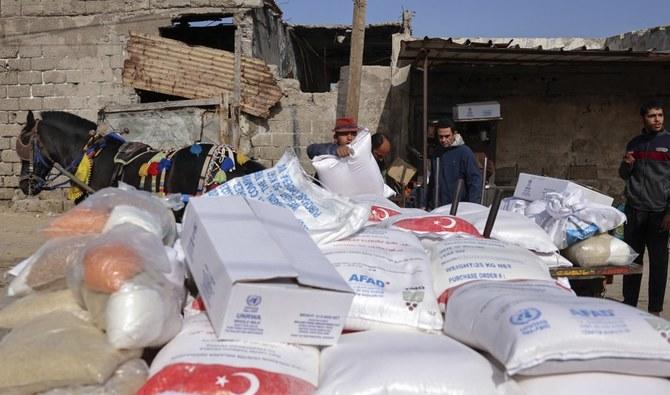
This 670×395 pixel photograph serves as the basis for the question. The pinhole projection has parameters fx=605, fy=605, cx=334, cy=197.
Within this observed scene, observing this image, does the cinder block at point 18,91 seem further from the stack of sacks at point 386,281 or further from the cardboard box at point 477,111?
the stack of sacks at point 386,281

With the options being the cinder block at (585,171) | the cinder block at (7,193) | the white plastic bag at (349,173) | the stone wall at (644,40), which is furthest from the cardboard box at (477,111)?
the cinder block at (7,193)

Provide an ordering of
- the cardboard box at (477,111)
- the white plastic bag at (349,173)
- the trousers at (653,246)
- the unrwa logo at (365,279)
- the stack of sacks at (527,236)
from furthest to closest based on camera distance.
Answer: the cardboard box at (477,111) < the trousers at (653,246) < the white plastic bag at (349,173) < the stack of sacks at (527,236) < the unrwa logo at (365,279)

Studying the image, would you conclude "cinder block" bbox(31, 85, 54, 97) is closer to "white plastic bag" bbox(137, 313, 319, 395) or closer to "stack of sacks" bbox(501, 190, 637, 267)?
"stack of sacks" bbox(501, 190, 637, 267)

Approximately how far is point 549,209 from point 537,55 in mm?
4831

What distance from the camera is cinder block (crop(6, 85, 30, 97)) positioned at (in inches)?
393

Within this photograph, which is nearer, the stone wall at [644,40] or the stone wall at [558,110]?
the stone wall at [558,110]

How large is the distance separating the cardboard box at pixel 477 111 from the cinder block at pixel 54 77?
6.32 m

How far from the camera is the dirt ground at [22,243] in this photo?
18.1 feet

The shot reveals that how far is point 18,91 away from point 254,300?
32.3 feet

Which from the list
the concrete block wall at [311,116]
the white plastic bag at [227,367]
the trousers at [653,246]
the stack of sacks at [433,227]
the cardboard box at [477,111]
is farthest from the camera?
the concrete block wall at [311,116]

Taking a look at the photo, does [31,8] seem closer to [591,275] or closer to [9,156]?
[9,156]

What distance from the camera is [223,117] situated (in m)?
9.28

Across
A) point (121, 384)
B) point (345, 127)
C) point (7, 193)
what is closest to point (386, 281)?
point (121, 384)

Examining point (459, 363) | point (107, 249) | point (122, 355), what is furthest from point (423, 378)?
point (107, 249)
